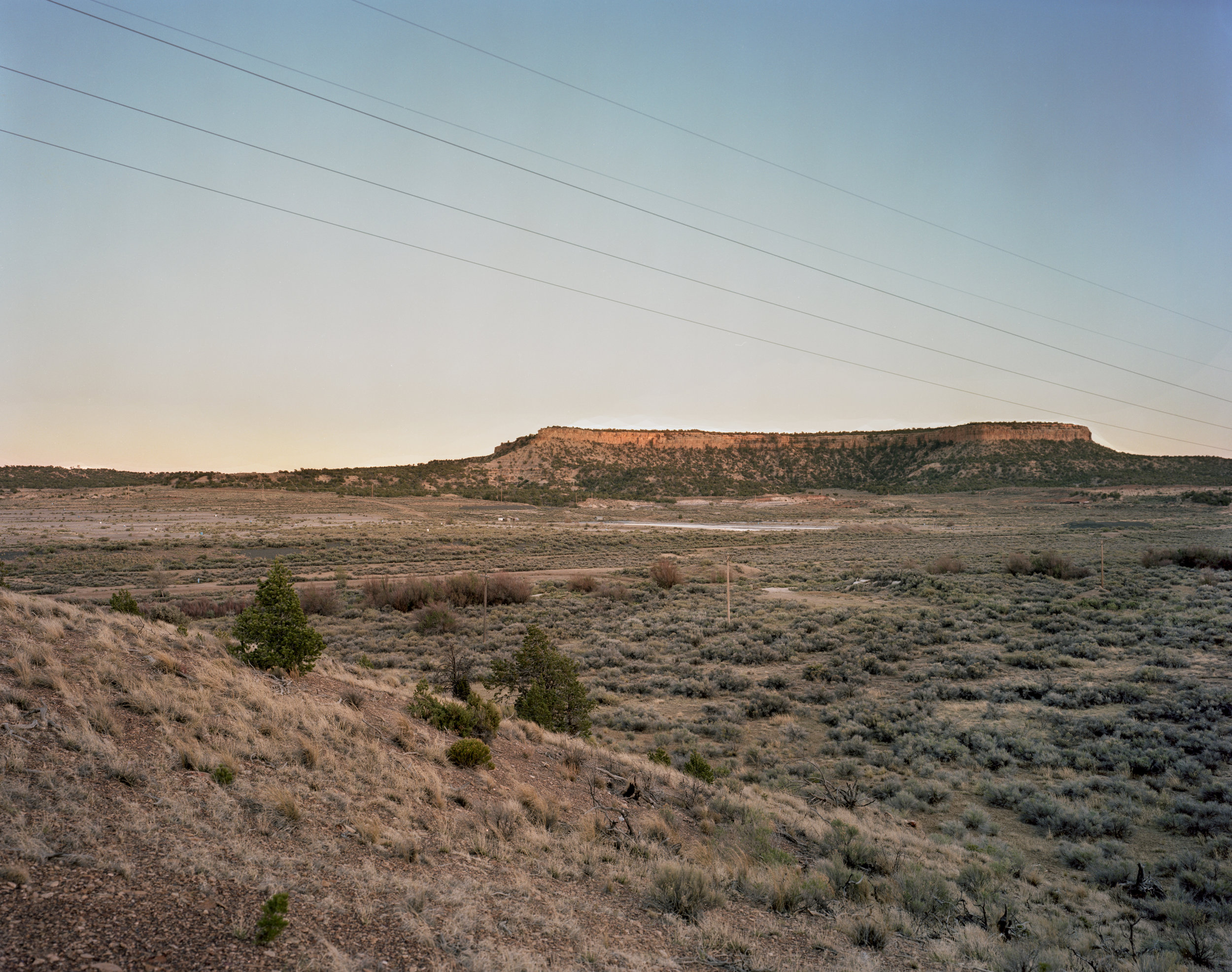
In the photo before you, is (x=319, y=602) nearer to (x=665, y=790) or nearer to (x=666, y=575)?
(x=666, y=575)

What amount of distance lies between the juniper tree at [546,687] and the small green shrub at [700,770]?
2737 mm

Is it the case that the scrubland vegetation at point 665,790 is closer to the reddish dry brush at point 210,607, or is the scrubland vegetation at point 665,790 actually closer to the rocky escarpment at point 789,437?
the reddish dry brush at point 210,607

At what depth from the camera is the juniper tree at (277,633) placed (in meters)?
12.6

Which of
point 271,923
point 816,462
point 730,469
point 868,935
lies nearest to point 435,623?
point 868,935

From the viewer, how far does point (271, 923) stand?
15.5 feet

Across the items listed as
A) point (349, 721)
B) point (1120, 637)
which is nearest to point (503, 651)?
point (349, 721)

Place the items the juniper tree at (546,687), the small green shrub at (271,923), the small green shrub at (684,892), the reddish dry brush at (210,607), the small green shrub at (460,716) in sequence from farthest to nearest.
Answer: the reddish dry brush at (210,607) < the juniper tree at (546,687) < the small green shrub at (460,716) < the small green shrub at (684,892) < the small green shrub at (271,923)

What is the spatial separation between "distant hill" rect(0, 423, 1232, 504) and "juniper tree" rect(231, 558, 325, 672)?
103477mm

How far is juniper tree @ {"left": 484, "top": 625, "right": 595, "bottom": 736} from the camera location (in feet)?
46.8

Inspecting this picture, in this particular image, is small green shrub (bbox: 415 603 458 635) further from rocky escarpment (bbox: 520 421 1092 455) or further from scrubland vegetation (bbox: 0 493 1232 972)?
rocky escarpment (bbox: 520 421 1092 455)

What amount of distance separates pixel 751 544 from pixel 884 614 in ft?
113

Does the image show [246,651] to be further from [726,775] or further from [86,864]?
[726,775]

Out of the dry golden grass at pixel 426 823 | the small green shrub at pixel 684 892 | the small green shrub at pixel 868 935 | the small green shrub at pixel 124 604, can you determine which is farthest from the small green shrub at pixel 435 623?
the small green shrub at pixel 868 935

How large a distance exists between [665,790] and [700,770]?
4.25 ft
